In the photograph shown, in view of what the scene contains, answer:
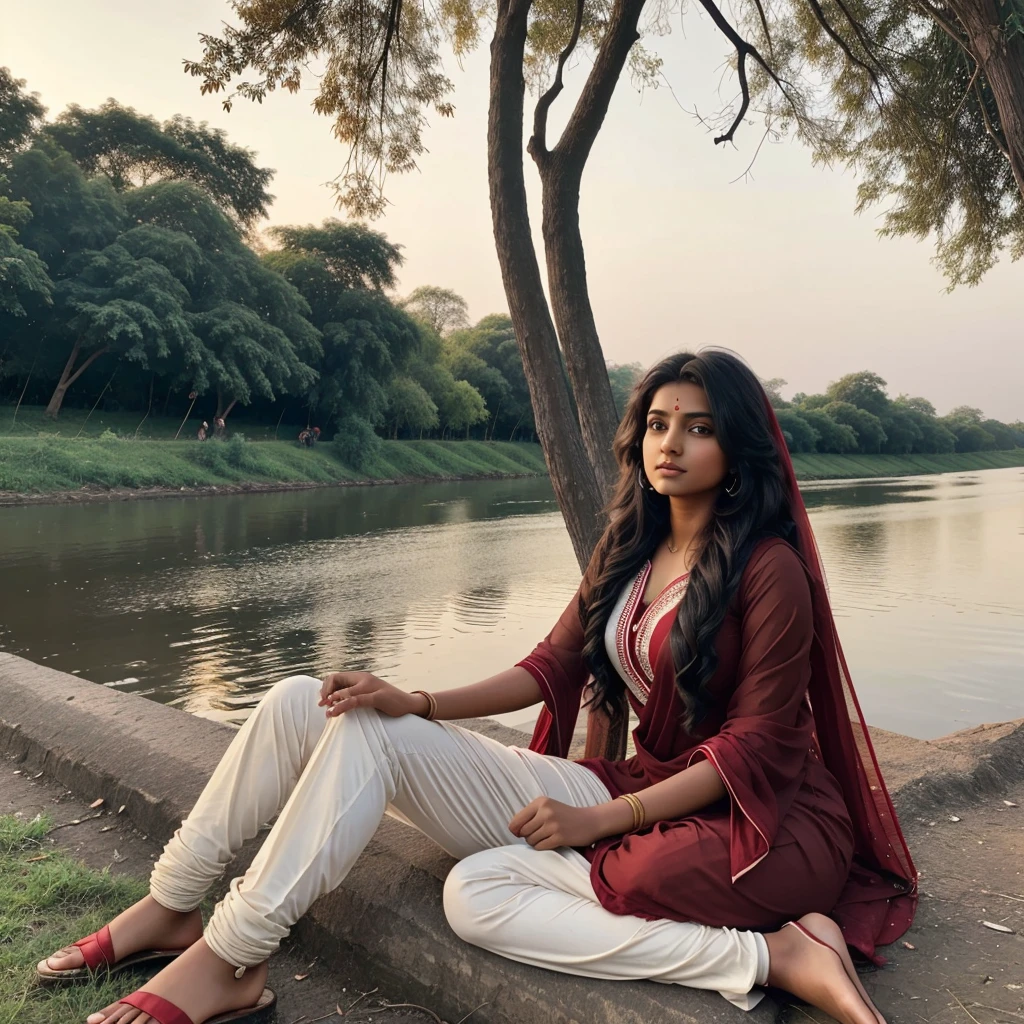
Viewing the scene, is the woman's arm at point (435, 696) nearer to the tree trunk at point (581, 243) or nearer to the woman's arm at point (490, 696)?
the woman's arm at point (490, 696)

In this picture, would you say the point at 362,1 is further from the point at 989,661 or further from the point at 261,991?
the point at 989,661

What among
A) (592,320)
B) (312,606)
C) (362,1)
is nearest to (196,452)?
(312,606)

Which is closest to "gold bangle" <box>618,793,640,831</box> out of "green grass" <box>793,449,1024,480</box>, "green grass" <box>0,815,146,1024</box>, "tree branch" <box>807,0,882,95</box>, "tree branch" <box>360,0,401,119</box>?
"green grass" <box>0,815,146,1024</box>

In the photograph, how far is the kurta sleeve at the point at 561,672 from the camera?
1916 millimetres

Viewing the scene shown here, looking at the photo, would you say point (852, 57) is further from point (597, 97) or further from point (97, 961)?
point (97, 961)

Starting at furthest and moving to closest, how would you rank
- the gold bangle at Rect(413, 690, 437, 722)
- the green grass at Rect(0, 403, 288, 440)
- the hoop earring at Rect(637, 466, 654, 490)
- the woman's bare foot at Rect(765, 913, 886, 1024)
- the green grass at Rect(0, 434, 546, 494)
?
1. the green grass at Rect(0, 403, 288, 440)
2. the green grass at Rect(0, 434, 546, 494)
3. the hoop earring at Rect(637, 466, 654, 490)
4. the gold bangle at Rect(413, 690, 437, 722)
5. the woman's bare foot at Rect(765, 913, 886, 1024)

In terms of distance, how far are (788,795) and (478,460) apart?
34205mm

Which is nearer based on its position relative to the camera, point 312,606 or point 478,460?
point 312,606

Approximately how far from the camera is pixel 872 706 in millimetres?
5371

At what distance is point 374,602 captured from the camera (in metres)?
8.26

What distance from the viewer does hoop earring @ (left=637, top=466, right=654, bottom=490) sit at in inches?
74.0

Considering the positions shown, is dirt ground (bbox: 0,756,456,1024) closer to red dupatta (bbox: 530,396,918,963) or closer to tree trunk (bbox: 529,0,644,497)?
red dupatta (bbox: 530,396,918,963)

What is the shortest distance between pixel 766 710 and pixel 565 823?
0.40 m

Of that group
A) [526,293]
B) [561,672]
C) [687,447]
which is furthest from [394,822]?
[526,293]
